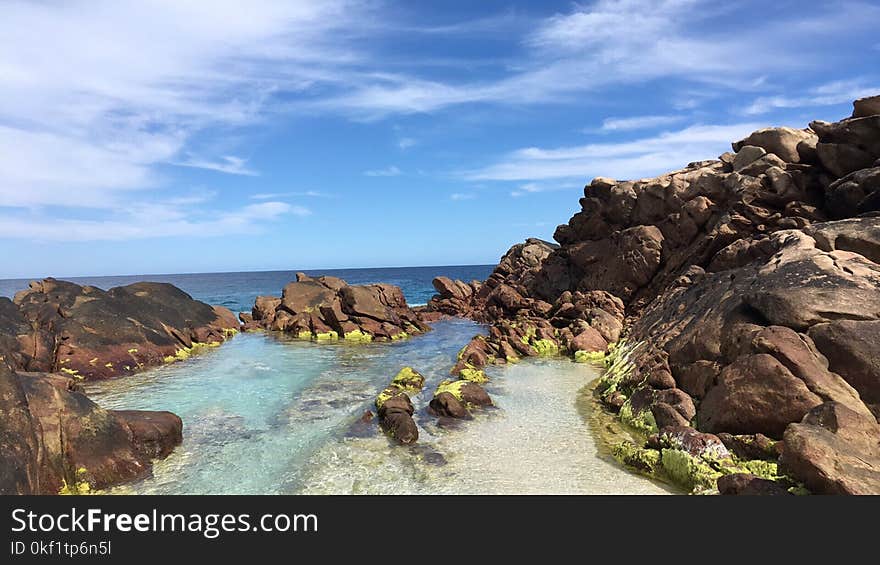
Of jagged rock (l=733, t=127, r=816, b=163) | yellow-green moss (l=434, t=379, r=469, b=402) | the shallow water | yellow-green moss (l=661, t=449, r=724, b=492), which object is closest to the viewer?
yellow-green moss (l=661, t=449, r=724, b=492)

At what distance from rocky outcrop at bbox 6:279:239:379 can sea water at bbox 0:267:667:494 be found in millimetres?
2377

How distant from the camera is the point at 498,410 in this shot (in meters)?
20.6

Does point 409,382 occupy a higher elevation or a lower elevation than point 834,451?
lower

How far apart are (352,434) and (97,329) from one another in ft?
76.3

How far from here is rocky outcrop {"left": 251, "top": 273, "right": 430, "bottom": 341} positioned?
43.9 metres

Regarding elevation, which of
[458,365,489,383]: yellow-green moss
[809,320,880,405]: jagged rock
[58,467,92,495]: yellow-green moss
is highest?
[809,320,880,405]: jagged rock

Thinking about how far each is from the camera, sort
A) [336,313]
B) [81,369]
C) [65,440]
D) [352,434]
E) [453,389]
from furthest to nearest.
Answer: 1. [336,313]
2. [81,369]
3. [453,389]
4. [352,434]
5. [65,440]

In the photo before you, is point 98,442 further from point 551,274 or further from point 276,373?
point 551,274

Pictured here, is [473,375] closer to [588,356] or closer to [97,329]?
[588,356]

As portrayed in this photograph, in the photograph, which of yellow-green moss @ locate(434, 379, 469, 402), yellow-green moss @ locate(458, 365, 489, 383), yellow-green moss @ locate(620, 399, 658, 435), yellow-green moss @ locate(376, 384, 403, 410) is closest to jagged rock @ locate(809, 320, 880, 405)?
yellow-green moss @ locate(620, 399, 658, 435)

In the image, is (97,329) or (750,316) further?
(97,329)

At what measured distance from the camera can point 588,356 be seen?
3106cm

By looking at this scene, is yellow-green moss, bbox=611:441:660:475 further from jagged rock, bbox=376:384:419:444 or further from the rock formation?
jagged rock, bbox=376:384:419:444

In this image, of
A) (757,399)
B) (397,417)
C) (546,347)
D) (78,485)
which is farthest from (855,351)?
(78,485)
